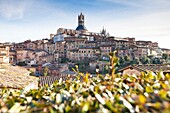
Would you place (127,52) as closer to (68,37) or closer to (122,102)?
(68,37)

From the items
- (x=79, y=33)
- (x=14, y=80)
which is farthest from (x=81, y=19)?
(x=14, y=80)

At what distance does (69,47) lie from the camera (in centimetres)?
7150

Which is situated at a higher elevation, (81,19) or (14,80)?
(81,19)

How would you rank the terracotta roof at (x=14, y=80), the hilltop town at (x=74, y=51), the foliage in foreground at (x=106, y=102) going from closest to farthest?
1. the foliage in foreground at (x=106, y=102)
2. the terracotta roof at (x=14, y=80)
3. the hilltop town at (x=74, y=51)

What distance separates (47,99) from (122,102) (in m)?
0.84

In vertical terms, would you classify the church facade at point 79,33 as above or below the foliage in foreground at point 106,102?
above

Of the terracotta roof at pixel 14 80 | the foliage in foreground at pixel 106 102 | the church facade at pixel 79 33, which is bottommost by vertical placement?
the terracotta roof at pixel 14 80

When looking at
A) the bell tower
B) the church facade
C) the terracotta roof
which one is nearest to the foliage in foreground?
the terracotta roof

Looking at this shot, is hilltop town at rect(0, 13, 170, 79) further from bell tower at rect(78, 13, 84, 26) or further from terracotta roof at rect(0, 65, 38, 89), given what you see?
terracotta roof at rect(0, 65, 38, 89)

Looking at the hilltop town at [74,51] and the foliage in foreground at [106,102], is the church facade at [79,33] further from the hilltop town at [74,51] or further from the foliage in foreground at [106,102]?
the foliage in foreground at [106,102]

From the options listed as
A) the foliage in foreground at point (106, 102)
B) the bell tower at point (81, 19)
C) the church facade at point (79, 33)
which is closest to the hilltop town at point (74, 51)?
the church facade at point (79, 33)

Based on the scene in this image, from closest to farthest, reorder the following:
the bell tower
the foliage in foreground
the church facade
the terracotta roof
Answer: the foliage in foreground, the terracotta roof, the church facade, the bell tower

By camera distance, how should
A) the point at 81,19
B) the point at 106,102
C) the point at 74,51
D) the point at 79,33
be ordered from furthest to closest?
the point at 81,19 → the point at 79,33 → the point at 74,51 → the point at 106,102

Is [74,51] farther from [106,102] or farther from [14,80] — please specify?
[106,102]
